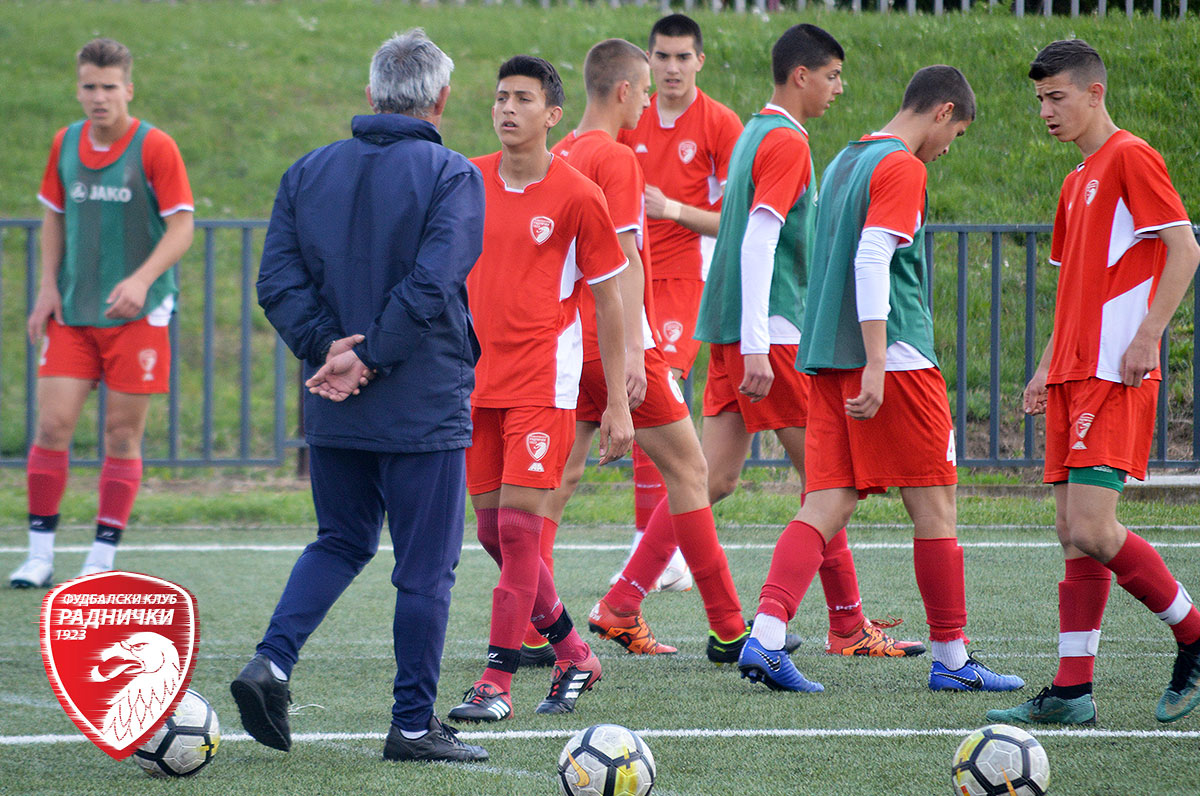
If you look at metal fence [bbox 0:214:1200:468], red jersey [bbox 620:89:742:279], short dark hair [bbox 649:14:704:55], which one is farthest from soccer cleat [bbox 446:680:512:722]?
metal fence [bbox 0:214:1200:468]

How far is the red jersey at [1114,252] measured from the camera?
3826mm

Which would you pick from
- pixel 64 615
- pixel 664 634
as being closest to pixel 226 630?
pixel 664 634

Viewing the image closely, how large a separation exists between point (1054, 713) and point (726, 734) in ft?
3.20

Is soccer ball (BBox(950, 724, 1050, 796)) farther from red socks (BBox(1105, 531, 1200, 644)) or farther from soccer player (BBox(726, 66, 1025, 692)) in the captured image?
soccer player (BBox(726, 66, 1025, 692))

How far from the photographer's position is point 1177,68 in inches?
486

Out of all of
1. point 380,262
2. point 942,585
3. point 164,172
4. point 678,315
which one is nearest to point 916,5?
point 678,315

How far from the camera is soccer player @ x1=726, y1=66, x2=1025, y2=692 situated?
4.19 m

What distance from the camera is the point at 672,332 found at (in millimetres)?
5961

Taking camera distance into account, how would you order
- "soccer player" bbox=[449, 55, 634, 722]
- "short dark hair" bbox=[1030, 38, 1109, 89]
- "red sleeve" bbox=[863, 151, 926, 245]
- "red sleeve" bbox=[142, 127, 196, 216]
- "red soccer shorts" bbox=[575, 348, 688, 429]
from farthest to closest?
"red sleeve" bbox=[142, 127, 196, 216] → "red soccer shorts" bbox=[575, 348, 688, 429] → "red sleeve" bbox=[863, 151, 926, 245] → "soccer player" bbox=[449, 55, 634, 722] → "short dark hair" bbox=[1030, 38, 1109, 89]

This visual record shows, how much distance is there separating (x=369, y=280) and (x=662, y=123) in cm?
313

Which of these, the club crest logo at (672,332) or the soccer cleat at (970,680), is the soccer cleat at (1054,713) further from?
the club crest logo at (672,332)

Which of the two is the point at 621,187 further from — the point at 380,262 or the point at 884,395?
the point at 380,262

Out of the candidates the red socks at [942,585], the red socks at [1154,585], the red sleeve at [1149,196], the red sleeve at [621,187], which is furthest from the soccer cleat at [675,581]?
the red sleeve at [1149,196]

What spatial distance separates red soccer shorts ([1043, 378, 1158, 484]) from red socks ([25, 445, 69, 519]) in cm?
435
